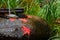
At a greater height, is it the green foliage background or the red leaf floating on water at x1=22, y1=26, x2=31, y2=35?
the green foliage background

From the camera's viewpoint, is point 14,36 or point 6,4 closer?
point 14,36

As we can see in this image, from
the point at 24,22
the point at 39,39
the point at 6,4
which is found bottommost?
the point at 39,39

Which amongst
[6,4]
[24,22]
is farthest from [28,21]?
[6,4]

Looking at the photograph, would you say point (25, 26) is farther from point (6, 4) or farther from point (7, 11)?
point (6, 4)

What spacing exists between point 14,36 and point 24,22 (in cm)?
19

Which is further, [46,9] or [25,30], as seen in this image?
[46,9]

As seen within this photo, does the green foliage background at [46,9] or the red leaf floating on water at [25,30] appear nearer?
the red leaf floating on water at [25,30]

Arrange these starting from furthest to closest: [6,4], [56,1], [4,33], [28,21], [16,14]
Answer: [56,1]
[6,4]
[16,14]
[28,21]
[4,33]

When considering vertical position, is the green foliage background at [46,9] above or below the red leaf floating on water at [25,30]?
above

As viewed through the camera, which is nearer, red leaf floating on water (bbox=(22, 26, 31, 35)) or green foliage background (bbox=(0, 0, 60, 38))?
red leaf floating on water (bbox=(22, 26, 31, 35))

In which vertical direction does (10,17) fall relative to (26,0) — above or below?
below

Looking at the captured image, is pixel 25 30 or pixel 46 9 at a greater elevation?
pixel 46 9

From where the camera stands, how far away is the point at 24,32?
2.22 metres

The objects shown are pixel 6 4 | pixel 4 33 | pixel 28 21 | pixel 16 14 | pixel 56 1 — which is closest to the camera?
pixel 4 33
